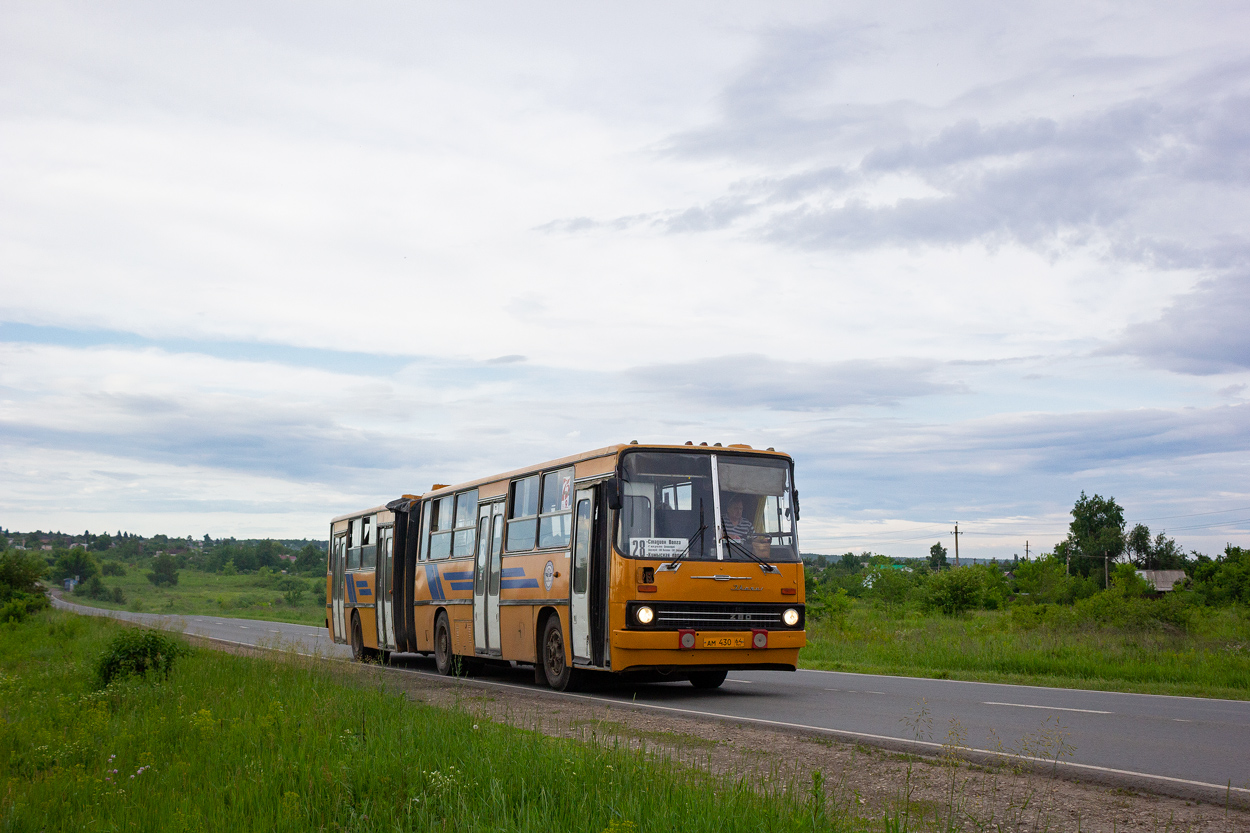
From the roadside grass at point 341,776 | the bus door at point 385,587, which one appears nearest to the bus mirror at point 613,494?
the roadside grass at point 341,776

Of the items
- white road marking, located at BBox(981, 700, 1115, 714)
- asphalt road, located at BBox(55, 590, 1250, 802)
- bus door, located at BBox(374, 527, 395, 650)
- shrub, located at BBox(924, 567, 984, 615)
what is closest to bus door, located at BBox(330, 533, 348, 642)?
bus door, located at BBox(374, 527, 395, 650)

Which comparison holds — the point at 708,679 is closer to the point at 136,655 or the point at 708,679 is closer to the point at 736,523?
the point at 736,523

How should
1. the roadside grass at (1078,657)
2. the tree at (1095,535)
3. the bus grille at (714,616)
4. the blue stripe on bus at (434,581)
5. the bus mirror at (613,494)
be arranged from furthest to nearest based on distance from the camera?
the tree at (1095,535) → the blue stripe on bus at (434,581) → the roadside grass at (1078,657) → the bus mirror at (613,494) → the bus grille at (714,616)

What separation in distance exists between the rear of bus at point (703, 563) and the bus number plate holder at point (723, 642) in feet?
0.04

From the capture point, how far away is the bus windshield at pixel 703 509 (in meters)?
14.1

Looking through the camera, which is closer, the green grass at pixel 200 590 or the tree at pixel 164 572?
the green grass at pixel 200 590

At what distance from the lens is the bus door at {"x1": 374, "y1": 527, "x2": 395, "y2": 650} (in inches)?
910

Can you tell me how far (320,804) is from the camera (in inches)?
266

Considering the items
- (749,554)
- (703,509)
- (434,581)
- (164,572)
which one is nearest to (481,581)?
(434,581)

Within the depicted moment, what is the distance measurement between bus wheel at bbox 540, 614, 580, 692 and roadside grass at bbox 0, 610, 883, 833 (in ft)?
13.3

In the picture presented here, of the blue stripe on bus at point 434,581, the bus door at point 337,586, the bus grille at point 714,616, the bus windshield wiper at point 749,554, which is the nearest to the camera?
the bus grille at point 714,616

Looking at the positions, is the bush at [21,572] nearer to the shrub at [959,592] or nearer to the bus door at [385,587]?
the bus door at [385,587]

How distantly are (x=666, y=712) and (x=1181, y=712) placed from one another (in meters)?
5.85

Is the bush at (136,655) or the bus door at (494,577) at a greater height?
the bus door at (494,577)
